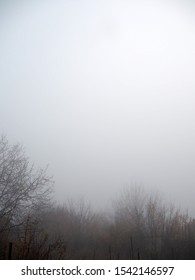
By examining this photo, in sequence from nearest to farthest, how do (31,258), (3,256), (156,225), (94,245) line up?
(31,258)
(3,256)
(94,245)
(156,225)

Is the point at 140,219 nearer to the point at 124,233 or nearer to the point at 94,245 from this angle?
the point at 124,233

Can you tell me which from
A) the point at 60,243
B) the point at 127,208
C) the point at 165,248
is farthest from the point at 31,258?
the point at 127,208

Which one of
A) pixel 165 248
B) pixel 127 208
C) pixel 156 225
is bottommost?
pixel 165 248

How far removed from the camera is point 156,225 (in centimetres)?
2527

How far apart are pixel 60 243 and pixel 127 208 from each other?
82.6 feet

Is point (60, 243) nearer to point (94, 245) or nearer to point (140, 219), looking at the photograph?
point (94, 245)

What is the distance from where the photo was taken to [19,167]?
1377cm
